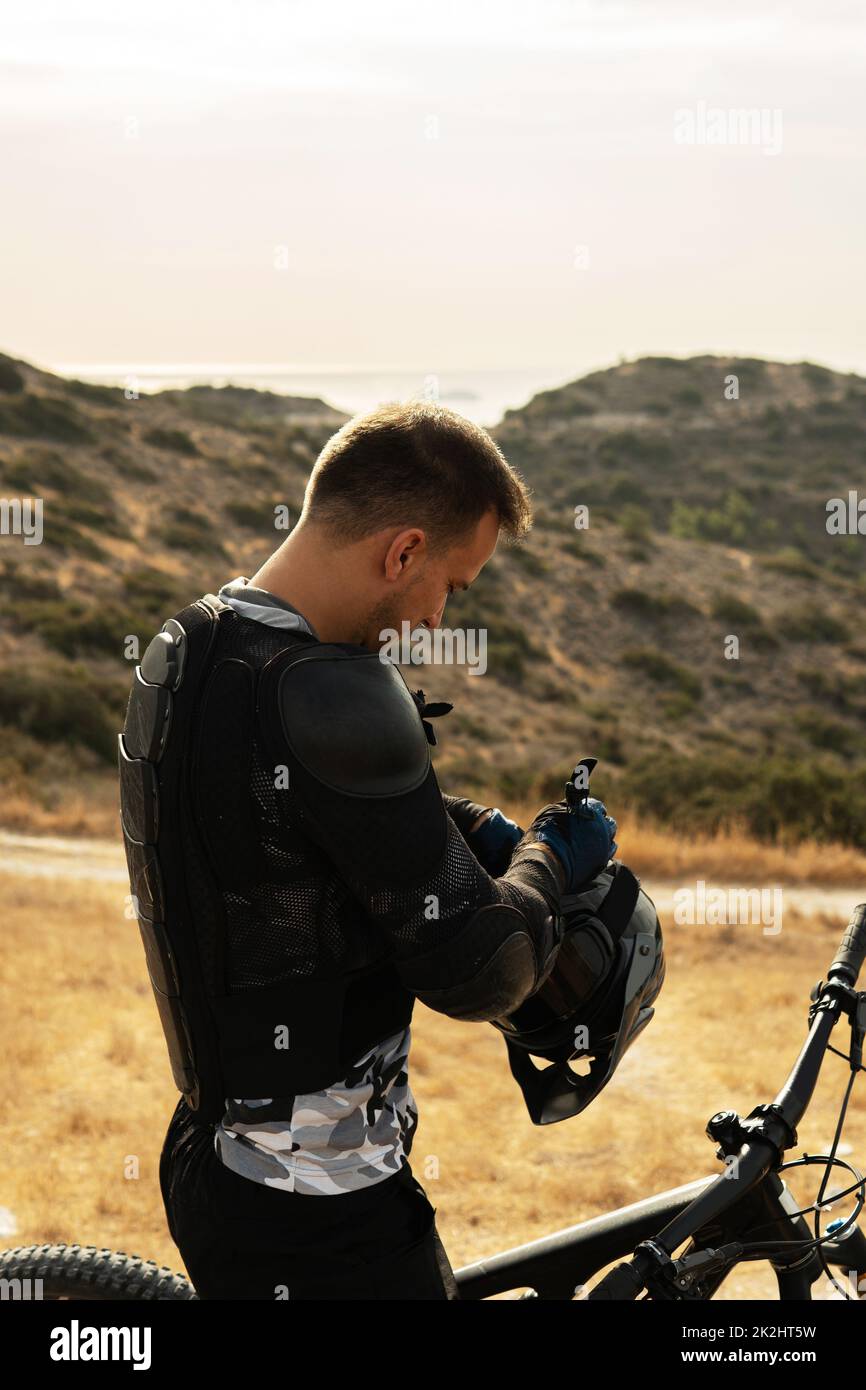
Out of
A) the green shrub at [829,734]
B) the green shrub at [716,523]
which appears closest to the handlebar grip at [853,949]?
the green shrub at [829,734]

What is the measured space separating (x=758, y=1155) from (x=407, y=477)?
1.19 metres

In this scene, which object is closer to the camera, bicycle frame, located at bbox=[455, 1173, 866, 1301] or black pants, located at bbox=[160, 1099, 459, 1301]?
black pants, located at bbox=[160, 1099, 459, 1301]

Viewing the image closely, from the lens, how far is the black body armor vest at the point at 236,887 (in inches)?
76.4

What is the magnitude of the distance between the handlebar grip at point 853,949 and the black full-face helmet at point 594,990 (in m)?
0.31

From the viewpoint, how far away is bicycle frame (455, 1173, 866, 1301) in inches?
85.4

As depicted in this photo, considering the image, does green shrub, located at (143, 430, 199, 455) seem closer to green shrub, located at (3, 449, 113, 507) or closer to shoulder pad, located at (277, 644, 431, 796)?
green shrub, located at (3, 449, 113, 507)

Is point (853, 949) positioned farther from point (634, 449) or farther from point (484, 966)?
point (634, 449)

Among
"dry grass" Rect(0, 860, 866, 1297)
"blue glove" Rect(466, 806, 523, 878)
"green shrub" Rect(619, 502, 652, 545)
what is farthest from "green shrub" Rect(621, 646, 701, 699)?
"blue glove" Rect(466, 806, 523, 878)

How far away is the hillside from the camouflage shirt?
1310 centimetres

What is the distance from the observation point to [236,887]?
6.48 feet

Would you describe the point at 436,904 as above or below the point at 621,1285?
above

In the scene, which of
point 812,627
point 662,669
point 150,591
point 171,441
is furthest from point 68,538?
point 812,627

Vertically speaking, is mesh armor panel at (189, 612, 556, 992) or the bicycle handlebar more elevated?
mesh armor panel at (189, 612, 556, 992)

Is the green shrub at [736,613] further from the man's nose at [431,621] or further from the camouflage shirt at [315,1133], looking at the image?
the camouflage shirt at [315,1133]
